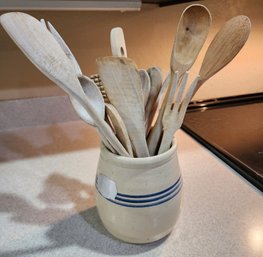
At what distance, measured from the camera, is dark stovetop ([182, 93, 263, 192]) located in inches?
24.2

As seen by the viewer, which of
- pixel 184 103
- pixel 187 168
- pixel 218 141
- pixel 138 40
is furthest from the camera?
pixel 138 40

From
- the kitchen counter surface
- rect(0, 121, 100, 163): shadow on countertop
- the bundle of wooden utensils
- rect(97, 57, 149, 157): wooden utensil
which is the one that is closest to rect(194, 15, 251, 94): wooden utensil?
the bundle of wooden utensils

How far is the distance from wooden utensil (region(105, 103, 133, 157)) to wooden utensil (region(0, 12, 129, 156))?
48 millimetres

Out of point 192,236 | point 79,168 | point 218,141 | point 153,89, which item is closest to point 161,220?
point 192,236

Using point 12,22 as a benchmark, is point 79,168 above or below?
below

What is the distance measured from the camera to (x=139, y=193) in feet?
1.20

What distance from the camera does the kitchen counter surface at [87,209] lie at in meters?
0.41

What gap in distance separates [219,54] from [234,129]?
46 centimetres

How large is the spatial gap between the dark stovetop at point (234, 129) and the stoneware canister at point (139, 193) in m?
0.26

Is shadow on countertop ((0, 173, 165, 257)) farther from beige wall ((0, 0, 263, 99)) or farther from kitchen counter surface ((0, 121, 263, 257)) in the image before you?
beige wall ((0, 0, 263, 99))

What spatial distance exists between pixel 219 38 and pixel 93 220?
1.18 feet

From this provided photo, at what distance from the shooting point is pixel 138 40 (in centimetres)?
84

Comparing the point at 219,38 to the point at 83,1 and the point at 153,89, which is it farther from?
the point at 83,1

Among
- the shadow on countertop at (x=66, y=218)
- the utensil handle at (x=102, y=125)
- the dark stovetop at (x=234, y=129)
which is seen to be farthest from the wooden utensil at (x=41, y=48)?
the dark stovetop at (x=234, y=129)
